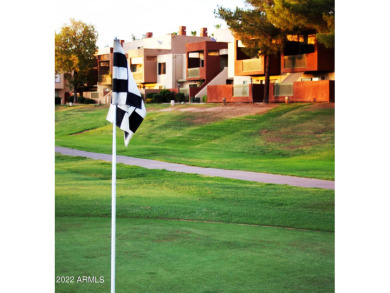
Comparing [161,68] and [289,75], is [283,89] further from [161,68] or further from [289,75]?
[161,68]

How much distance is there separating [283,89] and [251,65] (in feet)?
9.59

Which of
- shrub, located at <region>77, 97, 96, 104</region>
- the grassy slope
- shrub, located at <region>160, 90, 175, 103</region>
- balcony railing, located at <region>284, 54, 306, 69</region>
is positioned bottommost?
the grassy slope

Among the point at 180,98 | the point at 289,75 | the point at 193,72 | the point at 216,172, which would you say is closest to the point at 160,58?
the point at 193,72

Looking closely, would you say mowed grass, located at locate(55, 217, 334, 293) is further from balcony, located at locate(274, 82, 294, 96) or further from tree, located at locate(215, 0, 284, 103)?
balcony, located at locate(274, 82, 294, 96)

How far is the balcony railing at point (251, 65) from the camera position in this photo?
1180 inches

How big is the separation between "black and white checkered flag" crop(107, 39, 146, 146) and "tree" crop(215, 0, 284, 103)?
20767 mm

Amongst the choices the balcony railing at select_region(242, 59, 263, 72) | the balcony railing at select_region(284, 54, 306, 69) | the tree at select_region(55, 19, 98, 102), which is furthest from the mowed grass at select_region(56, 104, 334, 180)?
the tree at select_region(55, 19, 98, 102)

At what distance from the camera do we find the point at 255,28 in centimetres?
2709

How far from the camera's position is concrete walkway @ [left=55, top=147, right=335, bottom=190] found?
651 inches
